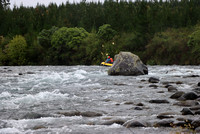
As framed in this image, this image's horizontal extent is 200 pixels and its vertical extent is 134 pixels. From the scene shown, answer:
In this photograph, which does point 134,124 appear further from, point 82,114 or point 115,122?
point 82,114

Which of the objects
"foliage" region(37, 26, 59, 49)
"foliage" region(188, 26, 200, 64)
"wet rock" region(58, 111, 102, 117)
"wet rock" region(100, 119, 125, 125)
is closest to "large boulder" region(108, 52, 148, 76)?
"wet rock" region(58, 111, 102, 117)

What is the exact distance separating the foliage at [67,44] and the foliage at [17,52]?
29.1ft

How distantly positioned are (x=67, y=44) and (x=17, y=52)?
13.5 m

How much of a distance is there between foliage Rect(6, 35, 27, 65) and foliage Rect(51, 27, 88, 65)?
29.1ft

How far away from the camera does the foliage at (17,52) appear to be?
230ft

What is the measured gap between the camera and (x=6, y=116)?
8.33m

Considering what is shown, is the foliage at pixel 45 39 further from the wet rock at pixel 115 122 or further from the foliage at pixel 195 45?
the wet rock at pixel 115 122

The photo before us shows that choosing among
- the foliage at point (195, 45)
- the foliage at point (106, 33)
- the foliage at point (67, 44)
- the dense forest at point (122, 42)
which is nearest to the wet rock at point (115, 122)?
the foliage at point (195, 45)

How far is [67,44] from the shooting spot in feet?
219

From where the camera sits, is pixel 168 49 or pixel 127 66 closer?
pixel 127 66

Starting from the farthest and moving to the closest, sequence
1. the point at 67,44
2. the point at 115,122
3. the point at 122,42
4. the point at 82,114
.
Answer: the point at 67,44 → the point at 122,42 → the point at 82,114 → the point at 115,122

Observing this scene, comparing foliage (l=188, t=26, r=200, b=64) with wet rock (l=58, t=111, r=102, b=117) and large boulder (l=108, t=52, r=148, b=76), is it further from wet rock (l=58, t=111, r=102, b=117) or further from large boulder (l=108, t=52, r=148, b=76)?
wet rock (l=58, t=111, r=102, b=117)

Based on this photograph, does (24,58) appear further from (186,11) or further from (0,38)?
(186,11)

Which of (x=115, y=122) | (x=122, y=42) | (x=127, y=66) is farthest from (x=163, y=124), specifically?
(x=122, y=42)
